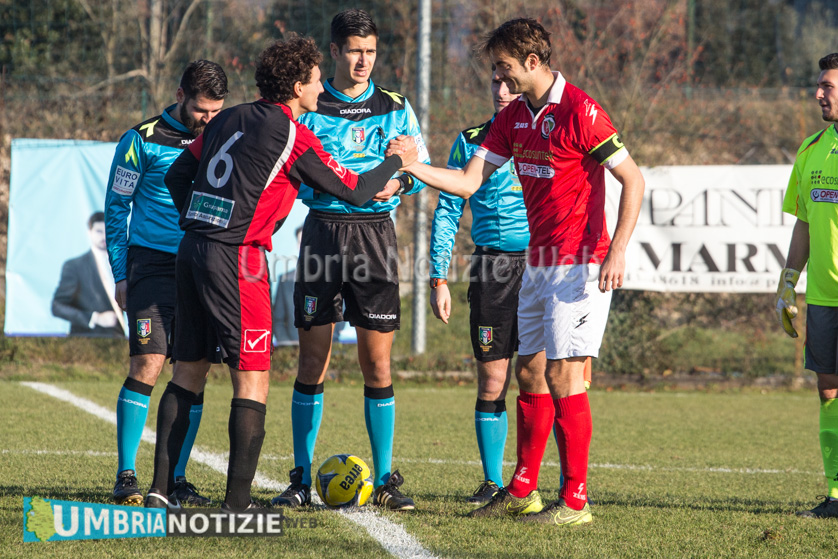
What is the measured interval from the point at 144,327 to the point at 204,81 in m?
1.39

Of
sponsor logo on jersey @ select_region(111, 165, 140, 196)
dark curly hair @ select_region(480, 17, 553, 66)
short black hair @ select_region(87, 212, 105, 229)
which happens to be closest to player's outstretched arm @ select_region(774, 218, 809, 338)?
dark curly hair @ select_region(480, 17, 553, 66)

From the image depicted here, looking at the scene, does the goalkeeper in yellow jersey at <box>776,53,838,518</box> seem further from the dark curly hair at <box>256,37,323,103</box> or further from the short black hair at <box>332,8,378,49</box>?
the dark curly hair at <box>256,37,323,103</box>

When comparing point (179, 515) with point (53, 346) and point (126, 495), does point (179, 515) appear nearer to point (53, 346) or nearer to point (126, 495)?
point (126, 495)

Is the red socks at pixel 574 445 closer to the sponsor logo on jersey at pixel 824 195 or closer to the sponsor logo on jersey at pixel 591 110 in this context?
the sponsor logo on jersey at pixel 591 110

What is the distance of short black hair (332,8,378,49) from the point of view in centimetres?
466

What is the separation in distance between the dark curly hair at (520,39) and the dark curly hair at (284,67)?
2.91ft

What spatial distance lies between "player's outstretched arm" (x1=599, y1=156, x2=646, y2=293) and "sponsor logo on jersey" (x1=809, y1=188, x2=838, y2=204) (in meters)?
1.53

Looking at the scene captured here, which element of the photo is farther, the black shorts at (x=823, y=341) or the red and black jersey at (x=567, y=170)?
the black shorts at (x=823, y=341)

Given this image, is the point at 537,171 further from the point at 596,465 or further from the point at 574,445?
the point at 596,465

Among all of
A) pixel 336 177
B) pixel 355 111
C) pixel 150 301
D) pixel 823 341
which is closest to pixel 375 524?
pixel 336 177

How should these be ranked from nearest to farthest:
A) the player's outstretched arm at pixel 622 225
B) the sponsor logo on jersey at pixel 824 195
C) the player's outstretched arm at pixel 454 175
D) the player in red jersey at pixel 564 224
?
the player's outstretched arm at pixel 622 225, the player in red jersey at pixel 564 224, the player's outstretched arm at pixel 454 175, the sponsor logo on jersey at pixel 824 195

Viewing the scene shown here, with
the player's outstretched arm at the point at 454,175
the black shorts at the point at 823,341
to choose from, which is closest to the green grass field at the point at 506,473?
the black shorts at the point at 823,341

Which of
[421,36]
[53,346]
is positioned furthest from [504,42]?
[53,346]

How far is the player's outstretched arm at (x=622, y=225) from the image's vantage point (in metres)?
3.97
